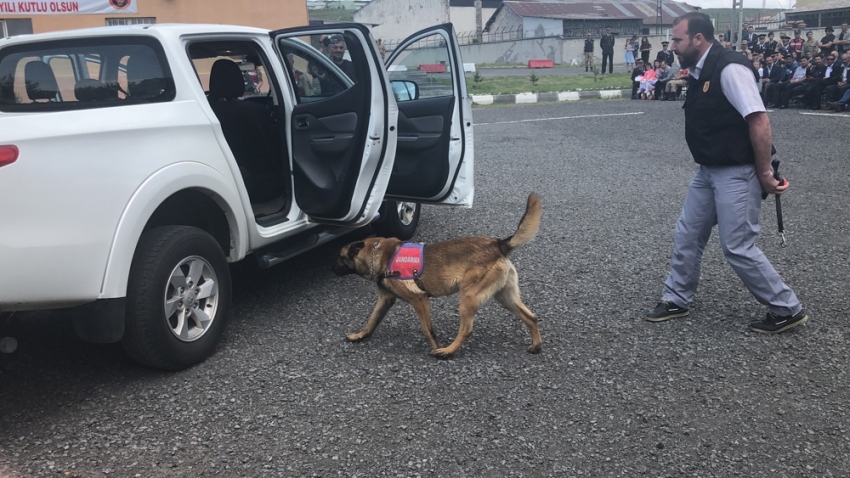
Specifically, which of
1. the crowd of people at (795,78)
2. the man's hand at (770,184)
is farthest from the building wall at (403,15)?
the man's hand at (770,184)

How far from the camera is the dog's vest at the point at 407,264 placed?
4062 mm

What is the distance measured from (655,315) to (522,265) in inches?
53.0

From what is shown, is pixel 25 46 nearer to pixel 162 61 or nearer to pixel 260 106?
pixel 162 61

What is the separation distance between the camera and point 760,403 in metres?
3.41

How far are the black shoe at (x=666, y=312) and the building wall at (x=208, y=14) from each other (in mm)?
22470

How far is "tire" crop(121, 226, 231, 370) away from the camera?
3533 millimetres

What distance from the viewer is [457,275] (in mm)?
4020

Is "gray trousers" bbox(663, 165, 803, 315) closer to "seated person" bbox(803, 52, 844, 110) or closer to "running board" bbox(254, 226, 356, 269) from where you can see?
"running board" bbox(254, 226, 356, 269)

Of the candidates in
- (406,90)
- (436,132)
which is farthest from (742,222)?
(406,90)

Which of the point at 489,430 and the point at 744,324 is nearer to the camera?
the point at 489,430

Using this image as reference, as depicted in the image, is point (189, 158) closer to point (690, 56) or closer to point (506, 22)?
point (690, 56)

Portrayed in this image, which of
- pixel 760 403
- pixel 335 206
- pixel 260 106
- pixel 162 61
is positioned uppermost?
pixel 162 61

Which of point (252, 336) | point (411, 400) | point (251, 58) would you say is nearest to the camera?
point (411, 400)

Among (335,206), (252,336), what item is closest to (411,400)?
(252,336)
